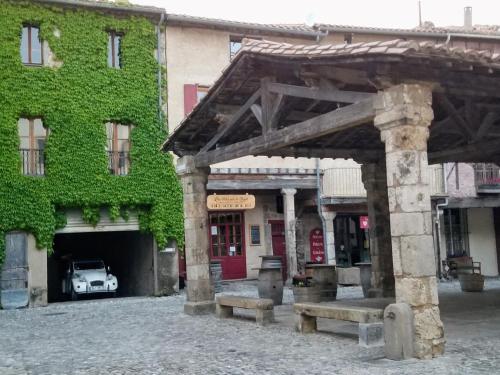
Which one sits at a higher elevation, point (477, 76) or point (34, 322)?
point (477, 76)

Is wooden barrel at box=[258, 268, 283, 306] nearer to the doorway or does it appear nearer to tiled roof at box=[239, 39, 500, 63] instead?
tiled roof at box=[239, 39, 500, 63]

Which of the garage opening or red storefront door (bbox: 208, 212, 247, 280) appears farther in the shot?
red storefront door (bbox: 208, 212, 247, 280)

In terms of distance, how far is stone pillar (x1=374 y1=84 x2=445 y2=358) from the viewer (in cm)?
674

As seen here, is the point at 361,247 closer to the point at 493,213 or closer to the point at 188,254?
the point at 493,213

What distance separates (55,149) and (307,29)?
8961 millimetres

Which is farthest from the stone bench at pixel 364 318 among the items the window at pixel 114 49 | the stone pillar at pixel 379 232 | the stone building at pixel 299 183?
the window at pixel 114 49

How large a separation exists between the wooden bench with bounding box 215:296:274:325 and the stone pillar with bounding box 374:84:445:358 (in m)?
3.38

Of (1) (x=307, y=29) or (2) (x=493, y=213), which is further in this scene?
(2) (x=493, y=213)

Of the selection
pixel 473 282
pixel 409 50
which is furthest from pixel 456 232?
pixel 409 50

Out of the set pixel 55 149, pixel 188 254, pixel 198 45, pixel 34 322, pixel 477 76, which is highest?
pixel 198 45

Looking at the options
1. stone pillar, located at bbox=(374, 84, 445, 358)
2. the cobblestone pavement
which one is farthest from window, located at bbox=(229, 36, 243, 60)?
stone pillar, located at bbox=(374, 84, 445, 358)

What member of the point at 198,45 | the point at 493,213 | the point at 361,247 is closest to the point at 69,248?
the point at 198,45

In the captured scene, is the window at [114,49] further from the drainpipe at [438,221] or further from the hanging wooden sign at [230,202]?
the drainpipe at [438,221]

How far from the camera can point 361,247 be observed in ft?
78.6
